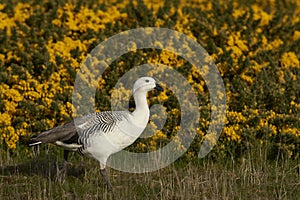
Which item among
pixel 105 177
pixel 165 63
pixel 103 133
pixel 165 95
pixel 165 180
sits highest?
pixel 165 63

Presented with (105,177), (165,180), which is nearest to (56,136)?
(105,177)

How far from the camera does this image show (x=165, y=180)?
30.9 feet

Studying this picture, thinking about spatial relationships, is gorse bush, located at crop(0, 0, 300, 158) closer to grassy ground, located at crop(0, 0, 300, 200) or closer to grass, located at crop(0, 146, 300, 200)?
grassy ground, located at crop(0, 0, 300, 200)

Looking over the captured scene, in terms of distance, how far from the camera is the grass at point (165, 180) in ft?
29.2

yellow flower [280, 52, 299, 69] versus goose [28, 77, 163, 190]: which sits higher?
yellow flower [280, 52, 299, 69]

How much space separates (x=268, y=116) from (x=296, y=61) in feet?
9.31

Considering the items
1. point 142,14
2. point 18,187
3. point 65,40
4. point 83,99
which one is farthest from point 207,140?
point 142,14

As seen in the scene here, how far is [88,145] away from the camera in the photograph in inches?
360

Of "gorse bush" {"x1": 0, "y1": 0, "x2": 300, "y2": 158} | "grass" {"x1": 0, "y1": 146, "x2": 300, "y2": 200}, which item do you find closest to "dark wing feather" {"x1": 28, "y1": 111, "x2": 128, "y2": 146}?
"grass" {"x1": 0, "y1": 146, "x2": 300, "y2": 200}

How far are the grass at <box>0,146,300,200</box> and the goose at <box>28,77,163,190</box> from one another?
1.52 feet

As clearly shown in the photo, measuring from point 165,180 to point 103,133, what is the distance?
1108mm

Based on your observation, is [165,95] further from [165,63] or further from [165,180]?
[165,180]

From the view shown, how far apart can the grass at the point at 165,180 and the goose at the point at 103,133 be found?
1.52 ft

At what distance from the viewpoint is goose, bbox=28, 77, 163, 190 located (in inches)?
359
